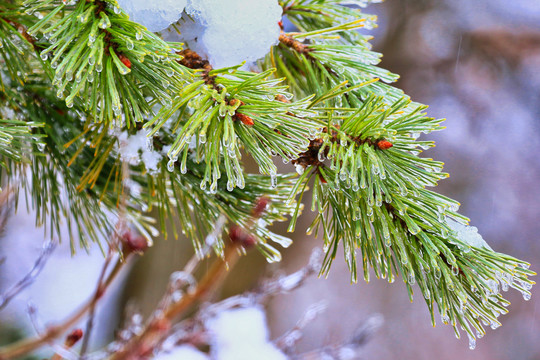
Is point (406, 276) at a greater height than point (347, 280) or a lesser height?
lesser

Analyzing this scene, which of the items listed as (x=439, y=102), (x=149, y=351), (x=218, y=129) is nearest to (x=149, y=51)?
(x=218, y=129)

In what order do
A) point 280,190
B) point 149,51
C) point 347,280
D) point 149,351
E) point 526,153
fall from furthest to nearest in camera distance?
1. point 347,280
2. point 526,153
3. point 149,351
4. point 280,190
5. point 149,51

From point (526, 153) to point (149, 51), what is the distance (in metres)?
1.79

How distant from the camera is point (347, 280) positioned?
73.4 inches

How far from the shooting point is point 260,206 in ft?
1.16

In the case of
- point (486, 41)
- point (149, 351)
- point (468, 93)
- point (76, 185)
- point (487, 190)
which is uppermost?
point (486, 41)

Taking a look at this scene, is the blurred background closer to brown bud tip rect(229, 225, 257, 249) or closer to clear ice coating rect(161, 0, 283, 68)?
brown bud tip rect(229, 225, 257, 249)

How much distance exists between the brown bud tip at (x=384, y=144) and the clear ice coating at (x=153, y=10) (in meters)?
0.17

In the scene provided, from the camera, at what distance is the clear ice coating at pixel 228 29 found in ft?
1.04

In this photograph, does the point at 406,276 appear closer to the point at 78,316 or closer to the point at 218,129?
the point at 218,129

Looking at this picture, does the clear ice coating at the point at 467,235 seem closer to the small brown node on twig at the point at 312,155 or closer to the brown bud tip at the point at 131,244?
the small brown node on twig at the point at 312,155

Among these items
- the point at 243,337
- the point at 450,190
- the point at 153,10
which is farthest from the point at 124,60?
the point at 450,190

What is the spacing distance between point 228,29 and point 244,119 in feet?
0.33

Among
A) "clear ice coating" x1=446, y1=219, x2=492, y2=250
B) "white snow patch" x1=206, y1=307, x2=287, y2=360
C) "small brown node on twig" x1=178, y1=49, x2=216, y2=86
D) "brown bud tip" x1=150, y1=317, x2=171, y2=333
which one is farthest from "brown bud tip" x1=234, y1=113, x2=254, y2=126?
"white snow patch" x1=206, y1=307, x2=287, y2=360
